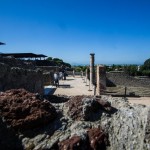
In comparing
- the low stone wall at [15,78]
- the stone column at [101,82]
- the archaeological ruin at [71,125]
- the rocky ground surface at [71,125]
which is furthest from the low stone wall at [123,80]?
the rocky ground surface at [71,125]

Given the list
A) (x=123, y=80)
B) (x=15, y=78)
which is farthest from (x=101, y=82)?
(x=123, y=80)

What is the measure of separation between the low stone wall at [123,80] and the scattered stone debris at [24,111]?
103 feet

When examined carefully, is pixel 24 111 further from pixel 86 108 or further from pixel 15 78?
pixel 15 78

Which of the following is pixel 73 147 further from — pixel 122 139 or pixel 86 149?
pixel 122 139

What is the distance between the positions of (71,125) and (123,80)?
1249 inches

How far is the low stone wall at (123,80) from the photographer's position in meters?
35.7

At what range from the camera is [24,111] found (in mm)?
5152

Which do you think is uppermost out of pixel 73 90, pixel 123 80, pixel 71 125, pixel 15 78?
pixel 15 78

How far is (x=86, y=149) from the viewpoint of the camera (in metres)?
4.61

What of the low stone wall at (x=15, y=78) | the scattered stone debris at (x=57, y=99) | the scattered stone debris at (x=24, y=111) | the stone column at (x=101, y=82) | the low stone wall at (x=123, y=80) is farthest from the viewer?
the low stone wall at (x=123, y=80)

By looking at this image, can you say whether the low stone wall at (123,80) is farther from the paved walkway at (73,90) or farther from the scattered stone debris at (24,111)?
the scattered stone debris at (24,111)

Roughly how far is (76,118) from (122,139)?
98 centimetres

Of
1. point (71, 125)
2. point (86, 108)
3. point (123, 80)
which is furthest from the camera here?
point (123, 80)

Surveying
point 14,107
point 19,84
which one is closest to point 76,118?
point 14,107
